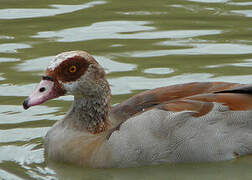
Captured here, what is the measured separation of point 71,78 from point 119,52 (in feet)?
13.2

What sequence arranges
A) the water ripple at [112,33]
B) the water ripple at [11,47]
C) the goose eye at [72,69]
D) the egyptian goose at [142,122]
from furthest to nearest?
the water ripple at [112,33] → the water ripple at [11,47] → the goose eye at [72,69] → the egyptian goose at [142,122]

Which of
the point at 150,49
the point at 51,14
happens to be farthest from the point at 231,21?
the point at 51,14

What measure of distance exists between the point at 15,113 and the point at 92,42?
133 inches

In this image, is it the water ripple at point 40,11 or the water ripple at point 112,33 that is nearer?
the water ripple at point 112,33

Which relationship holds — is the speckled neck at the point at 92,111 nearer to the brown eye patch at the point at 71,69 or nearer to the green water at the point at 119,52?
the brown eye patch at the point at 71,69

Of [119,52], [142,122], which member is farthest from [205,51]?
[142,122]

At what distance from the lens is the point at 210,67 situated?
530 inches

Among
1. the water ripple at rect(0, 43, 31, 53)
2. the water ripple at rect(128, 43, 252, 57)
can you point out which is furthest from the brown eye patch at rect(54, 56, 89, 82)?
the water ripple at rect(0, 43, 31, 53)

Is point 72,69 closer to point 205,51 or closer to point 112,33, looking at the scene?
point 205,51

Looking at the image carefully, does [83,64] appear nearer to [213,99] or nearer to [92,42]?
[213,99]

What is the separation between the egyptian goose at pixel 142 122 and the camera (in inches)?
399

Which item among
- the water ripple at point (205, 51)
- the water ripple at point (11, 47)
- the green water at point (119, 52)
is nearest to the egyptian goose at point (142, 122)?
the green water at point (119, 52)

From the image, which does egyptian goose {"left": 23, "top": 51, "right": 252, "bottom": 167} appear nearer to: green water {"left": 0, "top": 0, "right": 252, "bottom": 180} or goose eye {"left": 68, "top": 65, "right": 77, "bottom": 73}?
goose eye {"left": 68, "top": 65, "right": 77, "bottom": 73}

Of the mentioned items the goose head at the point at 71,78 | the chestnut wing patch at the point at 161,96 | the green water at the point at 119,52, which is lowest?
the green water at the point at 119,52
